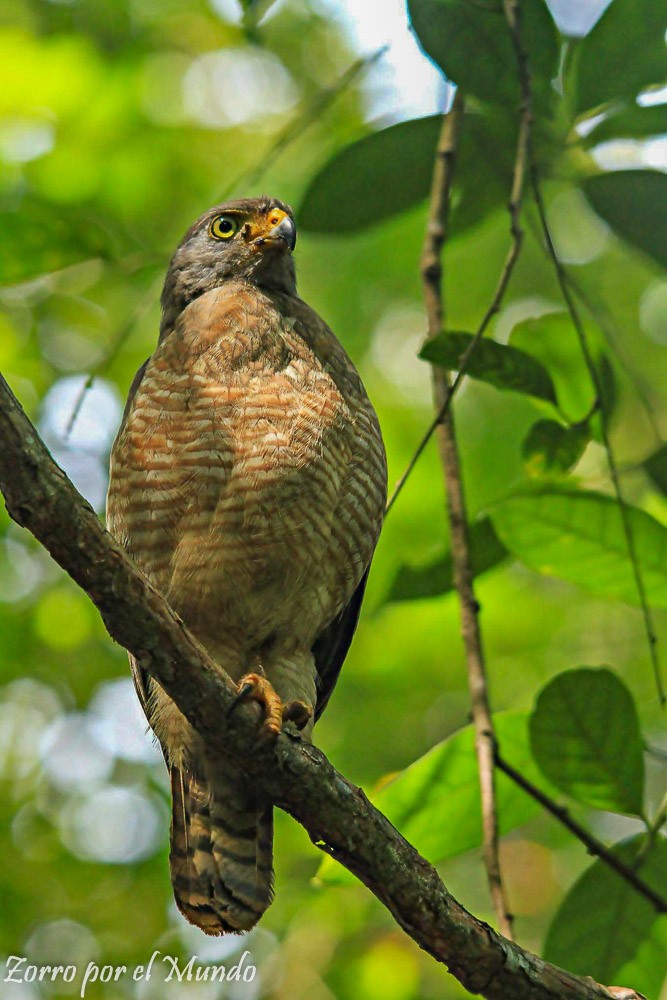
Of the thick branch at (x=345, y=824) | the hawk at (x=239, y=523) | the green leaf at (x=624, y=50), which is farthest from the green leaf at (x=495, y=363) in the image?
the thick branch at (x=345, y=824)

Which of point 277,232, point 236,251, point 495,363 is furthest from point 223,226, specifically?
point 495,363

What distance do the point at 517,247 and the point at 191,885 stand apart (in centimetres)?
226

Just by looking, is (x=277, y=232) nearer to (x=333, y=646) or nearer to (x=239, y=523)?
(x=239, y=523)

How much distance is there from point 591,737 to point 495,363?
1.21 m

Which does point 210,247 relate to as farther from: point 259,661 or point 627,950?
point 627,950

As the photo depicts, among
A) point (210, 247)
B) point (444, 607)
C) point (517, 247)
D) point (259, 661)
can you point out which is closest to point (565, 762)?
point (259, 661)

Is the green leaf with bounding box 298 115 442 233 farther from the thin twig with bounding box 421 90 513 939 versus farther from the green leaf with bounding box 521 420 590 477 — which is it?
the green leaf with bounding box 521 420 590 477

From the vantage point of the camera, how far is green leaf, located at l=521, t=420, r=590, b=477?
366 centimetres

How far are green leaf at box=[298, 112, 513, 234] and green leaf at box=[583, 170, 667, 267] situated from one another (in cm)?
49

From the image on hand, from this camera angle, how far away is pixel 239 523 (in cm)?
341

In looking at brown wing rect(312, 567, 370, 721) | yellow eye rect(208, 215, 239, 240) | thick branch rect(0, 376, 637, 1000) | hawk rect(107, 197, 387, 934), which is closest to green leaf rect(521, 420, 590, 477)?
hawk rect(107, 197, 387, 934)

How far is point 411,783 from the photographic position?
133 inches

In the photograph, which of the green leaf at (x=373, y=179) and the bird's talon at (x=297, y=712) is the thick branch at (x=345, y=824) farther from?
the green leaf at (x=373, y=179)

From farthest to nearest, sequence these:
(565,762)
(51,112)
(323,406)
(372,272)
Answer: (372,272) < (51,112) < (323,406) < (565,762)
